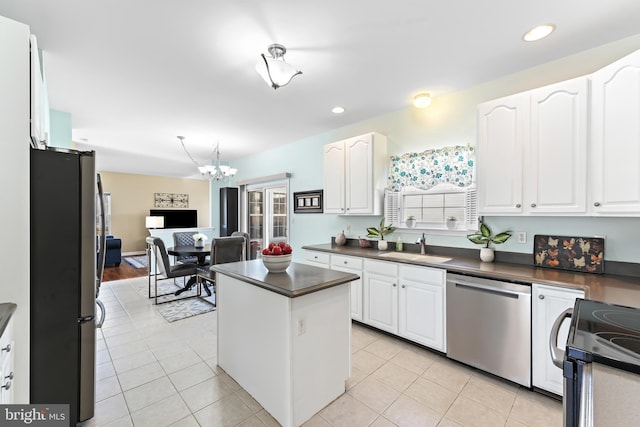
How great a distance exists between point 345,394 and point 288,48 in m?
2.70

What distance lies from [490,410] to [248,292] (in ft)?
6.17

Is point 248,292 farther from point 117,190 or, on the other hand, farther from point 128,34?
point 117,190

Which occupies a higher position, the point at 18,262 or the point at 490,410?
the point at 18,262

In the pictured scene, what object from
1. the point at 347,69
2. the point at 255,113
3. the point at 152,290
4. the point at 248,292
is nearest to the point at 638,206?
the point at 347,69

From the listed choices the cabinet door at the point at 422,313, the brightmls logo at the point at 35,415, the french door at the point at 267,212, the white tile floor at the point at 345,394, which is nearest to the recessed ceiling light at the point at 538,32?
the cabinet door at the point at 422,313

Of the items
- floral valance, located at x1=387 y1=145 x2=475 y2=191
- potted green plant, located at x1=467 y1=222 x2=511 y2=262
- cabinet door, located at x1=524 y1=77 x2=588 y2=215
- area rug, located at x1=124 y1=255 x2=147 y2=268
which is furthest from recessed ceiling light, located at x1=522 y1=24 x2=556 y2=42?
area rug, located at x1=124 y1=255 x2=147 y2=268

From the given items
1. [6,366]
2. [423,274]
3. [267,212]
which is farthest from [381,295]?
[267,212]

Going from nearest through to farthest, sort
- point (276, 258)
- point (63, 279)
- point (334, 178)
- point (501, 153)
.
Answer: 1. point (63, 279)
2. point (276, 258)
3. point (501, 153)
4. point (334, 178)

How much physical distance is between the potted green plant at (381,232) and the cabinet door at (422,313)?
0.73m

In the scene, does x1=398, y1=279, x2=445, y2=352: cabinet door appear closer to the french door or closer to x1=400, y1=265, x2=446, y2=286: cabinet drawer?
x1=400, y1=265, x2=446, y2=286: cabinet drawer

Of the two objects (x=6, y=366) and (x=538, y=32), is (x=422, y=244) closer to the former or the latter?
(x=538, y=32)

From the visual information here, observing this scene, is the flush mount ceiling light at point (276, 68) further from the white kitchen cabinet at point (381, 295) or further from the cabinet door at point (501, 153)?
the white kitchen cabinet at point (381, 295)

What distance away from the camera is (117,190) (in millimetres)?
8258

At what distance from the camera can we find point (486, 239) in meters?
2.60
